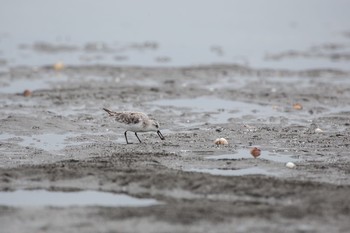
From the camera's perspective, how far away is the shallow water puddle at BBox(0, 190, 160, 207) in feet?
35.6

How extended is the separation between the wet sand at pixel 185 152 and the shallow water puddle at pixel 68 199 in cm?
17

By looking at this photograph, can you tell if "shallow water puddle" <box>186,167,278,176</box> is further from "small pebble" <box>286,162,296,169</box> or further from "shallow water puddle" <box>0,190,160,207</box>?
"shallow water puddle" <box>0,190,160,207</box>

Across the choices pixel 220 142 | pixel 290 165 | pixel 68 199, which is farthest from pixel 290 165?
pixel 68 199

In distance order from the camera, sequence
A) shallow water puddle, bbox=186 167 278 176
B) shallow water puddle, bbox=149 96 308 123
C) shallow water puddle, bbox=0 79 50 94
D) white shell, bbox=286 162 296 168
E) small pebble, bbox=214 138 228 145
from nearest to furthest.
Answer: shallow water puddle, bbox=186 167 278 176 → white shell, bbox=286 162 296 168 → small pebble, bbox=214 138 228 145 → shallow water puddle, bbox=149 96 308 123 → shallow water puddle, bbox=0 79 50 94

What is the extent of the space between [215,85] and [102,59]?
7879mm

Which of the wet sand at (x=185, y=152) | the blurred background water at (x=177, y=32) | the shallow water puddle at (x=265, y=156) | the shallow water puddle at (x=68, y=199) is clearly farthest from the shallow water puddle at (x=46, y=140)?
the blurred background water at (x=177, y=32)

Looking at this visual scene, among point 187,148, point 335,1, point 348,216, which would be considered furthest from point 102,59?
point 335,1

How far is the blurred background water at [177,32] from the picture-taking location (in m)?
31.6

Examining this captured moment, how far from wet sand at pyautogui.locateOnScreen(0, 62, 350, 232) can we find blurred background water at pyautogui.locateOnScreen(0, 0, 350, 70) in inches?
216

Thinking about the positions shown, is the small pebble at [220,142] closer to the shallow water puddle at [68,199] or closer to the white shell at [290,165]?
the white shell at [290,165]

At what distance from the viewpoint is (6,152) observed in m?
14.4

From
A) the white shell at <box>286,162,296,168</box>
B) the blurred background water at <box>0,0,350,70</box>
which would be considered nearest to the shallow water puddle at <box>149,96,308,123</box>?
the white shell at <box>286,162,296,168</box>

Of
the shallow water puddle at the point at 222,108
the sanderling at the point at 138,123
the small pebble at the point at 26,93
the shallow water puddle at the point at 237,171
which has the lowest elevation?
the shallow water puddle at the point at 222,108

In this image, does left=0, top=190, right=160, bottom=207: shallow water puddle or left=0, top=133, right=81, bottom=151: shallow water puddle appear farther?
left=0, top=133, right=81, bottom=151: shallow water puddle
